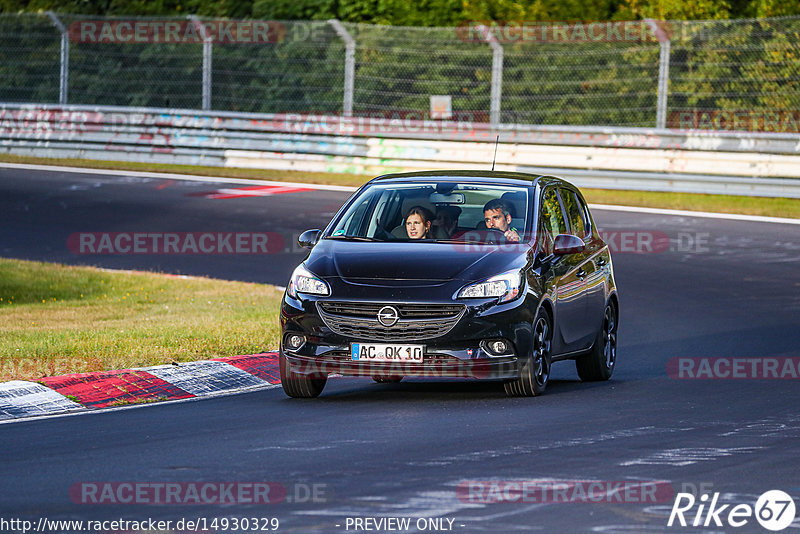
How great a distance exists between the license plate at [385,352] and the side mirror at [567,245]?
1.62m

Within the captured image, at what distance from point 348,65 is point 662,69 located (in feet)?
19.9

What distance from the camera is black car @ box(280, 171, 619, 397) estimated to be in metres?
10.3

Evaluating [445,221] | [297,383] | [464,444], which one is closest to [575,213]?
[445,221]

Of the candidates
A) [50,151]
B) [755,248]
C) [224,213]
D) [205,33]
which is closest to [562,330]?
[755,248]

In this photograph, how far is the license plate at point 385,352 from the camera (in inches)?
404

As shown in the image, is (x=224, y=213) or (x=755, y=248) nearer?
(x=755, y=248)

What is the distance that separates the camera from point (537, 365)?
10.8 m

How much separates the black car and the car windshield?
0.04 ft

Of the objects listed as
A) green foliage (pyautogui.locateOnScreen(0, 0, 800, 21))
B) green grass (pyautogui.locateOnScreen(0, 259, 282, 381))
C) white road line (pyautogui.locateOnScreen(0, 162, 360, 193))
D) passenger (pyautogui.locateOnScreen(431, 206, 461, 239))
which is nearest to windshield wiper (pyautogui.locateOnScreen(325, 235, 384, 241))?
passenger (pyautogui.locateOnScreen(431, 206, 461, 239))

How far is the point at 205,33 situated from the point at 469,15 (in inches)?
253

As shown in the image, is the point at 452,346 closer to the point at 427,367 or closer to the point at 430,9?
the point at 427,367

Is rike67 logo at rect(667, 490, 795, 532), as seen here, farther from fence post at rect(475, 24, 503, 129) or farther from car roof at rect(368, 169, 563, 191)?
fence post at rect(475, 24, 503, 129)

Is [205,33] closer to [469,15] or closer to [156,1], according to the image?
[469,15]

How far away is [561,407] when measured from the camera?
10.5m
